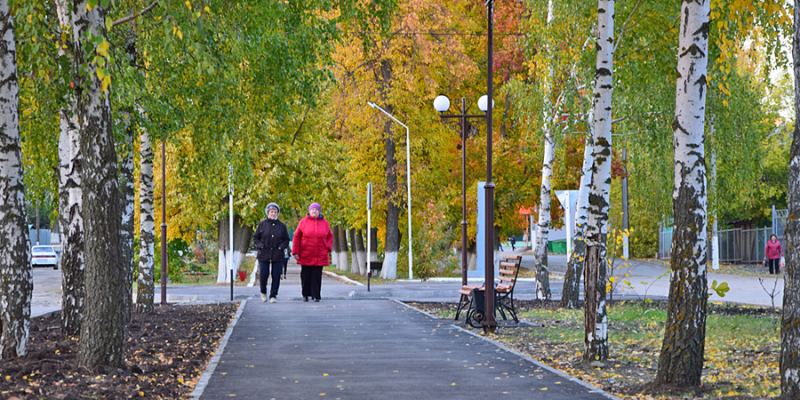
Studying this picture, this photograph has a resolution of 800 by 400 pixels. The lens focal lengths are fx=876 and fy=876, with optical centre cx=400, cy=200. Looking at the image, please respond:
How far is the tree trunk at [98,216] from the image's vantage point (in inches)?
315

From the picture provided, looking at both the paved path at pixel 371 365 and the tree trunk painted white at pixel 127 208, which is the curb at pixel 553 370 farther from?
the tree trunk painted white at pixel 127 208

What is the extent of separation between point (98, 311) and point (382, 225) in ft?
87.9

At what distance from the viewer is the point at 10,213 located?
871cm

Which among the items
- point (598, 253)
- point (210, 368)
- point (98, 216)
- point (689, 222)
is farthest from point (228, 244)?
point (689, 222)

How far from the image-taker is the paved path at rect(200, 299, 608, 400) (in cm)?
771

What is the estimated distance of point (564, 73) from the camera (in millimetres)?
16188

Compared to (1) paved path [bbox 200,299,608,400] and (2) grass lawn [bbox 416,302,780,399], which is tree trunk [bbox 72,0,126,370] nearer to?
(1) paved path [bbox 200,299,608,400]

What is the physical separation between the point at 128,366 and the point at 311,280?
33.5ft

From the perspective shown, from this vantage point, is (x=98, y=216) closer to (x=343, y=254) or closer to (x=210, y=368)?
(x=210, y=368)

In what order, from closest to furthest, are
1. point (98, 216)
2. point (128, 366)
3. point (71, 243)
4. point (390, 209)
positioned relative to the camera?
1. point (98, 216)
2. point (128, 366)
3. point (71, 243)
4. point (390, 209)

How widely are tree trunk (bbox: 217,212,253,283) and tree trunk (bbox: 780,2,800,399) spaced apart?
27594mm

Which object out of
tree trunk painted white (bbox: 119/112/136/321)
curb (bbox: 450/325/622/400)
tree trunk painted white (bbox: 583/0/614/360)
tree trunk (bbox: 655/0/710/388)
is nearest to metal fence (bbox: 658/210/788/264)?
curb (bbox: 450/325/622/400)

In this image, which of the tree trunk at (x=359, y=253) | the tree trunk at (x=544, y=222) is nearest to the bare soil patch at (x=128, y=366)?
the tree trunk at (x=544, y=222)

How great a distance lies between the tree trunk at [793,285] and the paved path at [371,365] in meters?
1.57
